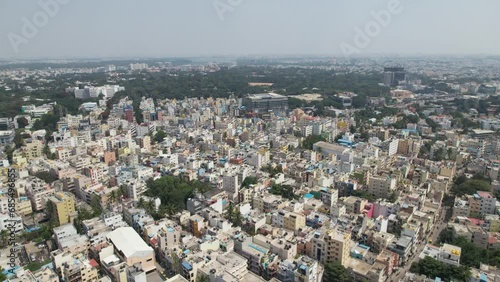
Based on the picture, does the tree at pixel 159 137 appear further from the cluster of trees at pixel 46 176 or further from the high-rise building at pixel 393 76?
the high-rise building at pixel 393 76

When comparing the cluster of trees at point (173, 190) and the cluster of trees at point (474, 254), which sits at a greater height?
the cluster of trees at point (173, 190)

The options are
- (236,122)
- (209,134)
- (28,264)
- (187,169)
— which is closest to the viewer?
(28,264)

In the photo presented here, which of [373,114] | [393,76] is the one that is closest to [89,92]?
[373,114]

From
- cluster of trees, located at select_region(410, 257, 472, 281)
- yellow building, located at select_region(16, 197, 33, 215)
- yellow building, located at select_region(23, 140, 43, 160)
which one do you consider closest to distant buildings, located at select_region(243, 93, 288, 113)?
yellow building, located at select_region(23, 140, 43, 160)

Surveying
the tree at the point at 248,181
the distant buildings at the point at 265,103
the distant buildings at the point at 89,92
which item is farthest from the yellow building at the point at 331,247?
the distant buildings at the point at 89,92

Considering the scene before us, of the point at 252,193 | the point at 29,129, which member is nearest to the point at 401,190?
the point at 252,193

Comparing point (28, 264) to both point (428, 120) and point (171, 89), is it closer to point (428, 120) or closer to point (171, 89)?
point (428, 120)
